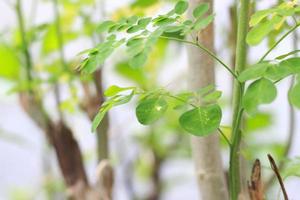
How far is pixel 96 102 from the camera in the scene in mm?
842

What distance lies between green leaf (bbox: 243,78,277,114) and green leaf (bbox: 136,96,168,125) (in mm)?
67

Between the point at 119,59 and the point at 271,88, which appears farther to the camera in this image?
the point at 119,59

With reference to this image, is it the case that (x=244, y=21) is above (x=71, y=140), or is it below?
above

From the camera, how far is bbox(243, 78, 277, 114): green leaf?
1.19 ft

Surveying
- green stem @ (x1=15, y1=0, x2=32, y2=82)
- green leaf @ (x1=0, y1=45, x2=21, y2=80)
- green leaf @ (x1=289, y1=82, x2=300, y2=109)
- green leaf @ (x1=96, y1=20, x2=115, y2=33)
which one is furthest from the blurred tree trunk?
green leaf @ (x1=289, y1=82, x2=300, y2=109)

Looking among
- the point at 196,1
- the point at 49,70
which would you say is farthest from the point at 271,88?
the point at 49,70

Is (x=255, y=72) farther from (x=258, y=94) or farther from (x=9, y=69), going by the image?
(x=9, y=69)

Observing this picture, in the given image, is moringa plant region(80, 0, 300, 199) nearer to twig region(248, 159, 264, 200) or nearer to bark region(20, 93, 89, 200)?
twig region(248, 159, 264, 200)

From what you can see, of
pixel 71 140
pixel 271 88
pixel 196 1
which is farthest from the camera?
pixel 71 140

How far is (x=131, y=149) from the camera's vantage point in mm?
1440

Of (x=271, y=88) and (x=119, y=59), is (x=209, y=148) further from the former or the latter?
(x=119, y=59)

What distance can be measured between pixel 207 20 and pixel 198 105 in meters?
0.07

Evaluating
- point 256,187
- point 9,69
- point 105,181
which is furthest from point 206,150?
→ point 9,69

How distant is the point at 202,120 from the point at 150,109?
0.14 feet
